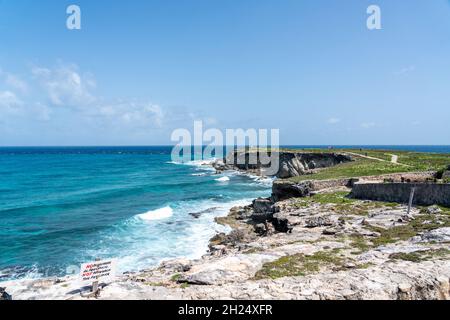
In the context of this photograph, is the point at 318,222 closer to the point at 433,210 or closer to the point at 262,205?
the point at 433,210

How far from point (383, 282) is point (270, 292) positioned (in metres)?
3.32

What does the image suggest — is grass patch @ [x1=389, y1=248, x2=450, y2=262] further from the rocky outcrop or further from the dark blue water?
the rocky outcrop

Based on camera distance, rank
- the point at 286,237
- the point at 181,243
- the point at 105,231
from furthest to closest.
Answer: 1. the point at 105,231
2. the point at 181,243
3. the point at 286,237

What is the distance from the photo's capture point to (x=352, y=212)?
2164 centimetres

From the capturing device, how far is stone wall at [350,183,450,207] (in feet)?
70.1

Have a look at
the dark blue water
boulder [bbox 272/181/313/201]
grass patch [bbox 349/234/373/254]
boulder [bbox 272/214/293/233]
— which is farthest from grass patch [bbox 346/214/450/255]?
the dark blue water

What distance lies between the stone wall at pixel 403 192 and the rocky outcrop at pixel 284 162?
23.6m

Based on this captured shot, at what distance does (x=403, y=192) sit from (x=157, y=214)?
2867cm

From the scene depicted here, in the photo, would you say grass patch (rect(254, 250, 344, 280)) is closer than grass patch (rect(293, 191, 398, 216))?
Yes

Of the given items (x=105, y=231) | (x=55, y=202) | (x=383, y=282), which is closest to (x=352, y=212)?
(x=383, y=282)

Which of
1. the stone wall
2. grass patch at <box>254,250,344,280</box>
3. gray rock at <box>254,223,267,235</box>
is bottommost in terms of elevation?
gray rock at <box>254,223,267,235</box>

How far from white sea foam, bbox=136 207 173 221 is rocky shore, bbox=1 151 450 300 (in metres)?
19.2

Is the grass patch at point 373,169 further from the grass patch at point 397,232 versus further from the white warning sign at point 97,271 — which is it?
the white warning sign at point 97,271

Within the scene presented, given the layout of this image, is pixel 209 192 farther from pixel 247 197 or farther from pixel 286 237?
pixel 286 237
